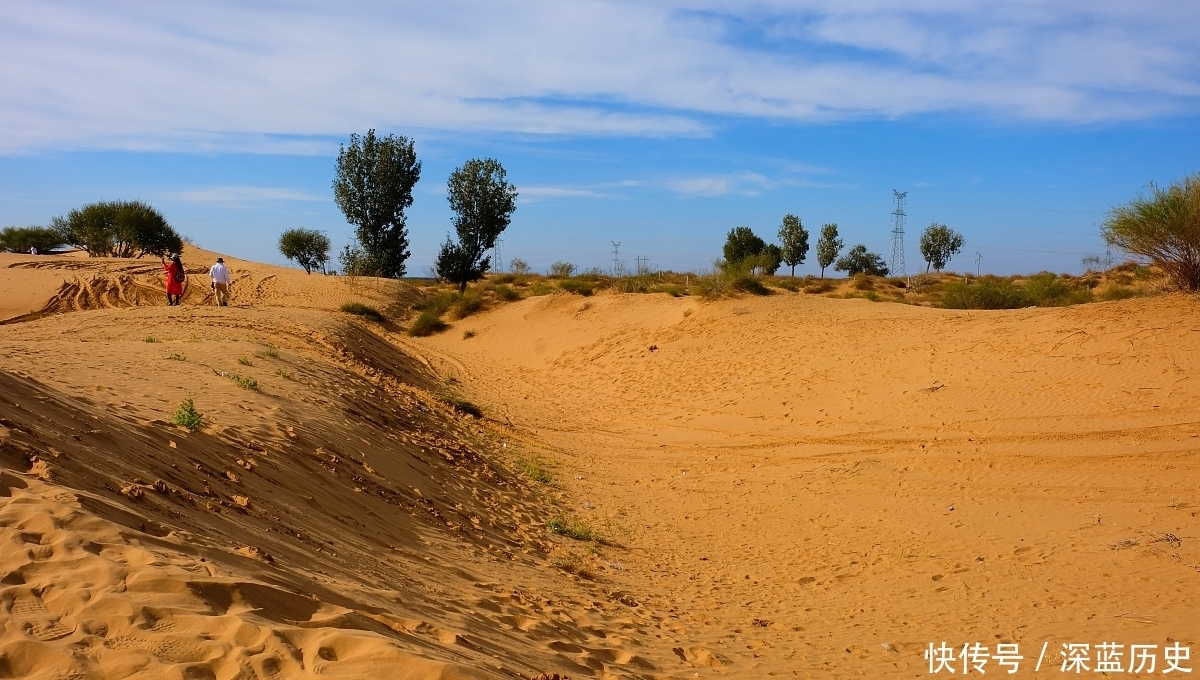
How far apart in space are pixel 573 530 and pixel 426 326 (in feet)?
68.5

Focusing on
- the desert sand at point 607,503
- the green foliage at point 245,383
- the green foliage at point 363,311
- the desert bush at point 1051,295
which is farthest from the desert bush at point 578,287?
the green foliage at point 245,383

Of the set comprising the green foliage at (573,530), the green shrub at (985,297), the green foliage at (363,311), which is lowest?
the green foliage at (573,530)

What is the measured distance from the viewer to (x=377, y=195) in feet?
138

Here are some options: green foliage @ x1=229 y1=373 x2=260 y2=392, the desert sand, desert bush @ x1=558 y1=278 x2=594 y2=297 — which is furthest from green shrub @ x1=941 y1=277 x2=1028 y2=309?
green foliage @ x1=229 y1=373 x2=260 y2=392

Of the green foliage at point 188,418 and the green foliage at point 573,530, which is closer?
the green foliage at point 188,418

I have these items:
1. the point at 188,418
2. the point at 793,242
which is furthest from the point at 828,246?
the point at 188,418

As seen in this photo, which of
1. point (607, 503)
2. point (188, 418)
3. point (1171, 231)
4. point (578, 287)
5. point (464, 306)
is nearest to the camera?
point (188, 418)

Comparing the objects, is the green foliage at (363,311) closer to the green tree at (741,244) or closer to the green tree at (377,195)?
the green tree at (377,195)

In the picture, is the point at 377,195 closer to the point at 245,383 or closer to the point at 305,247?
the point at 305,247

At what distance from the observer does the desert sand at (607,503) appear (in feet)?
12.9

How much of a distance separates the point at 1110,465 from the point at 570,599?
8.62 m

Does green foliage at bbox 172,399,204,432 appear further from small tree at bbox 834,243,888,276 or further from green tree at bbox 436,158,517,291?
small tree at bbox 834,243,888,276

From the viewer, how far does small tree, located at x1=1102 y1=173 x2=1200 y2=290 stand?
16.8 meters

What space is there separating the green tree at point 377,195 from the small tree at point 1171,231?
3281 centimetres
